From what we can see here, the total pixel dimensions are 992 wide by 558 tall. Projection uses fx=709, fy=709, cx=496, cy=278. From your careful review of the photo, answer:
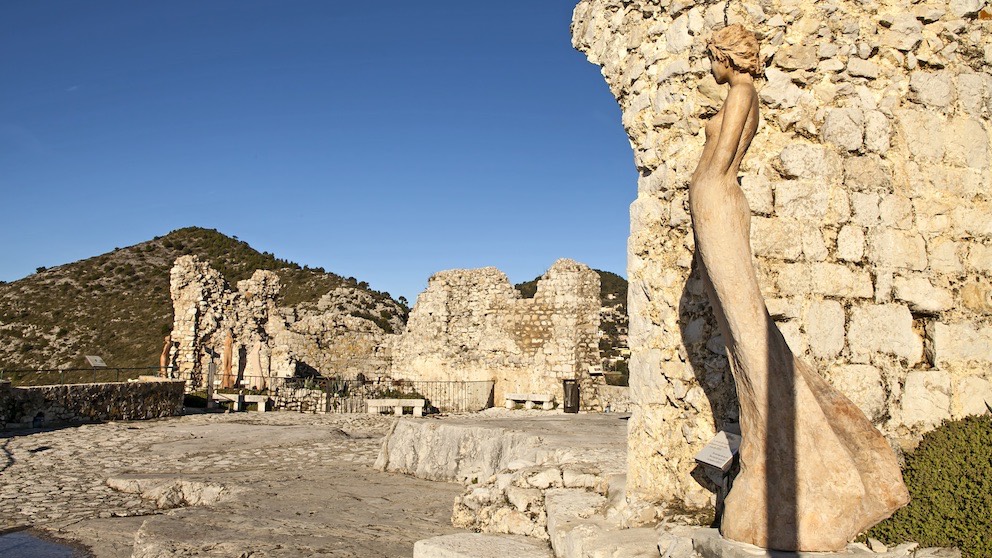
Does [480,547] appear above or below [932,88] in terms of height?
below

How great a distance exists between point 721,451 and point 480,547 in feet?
5.92

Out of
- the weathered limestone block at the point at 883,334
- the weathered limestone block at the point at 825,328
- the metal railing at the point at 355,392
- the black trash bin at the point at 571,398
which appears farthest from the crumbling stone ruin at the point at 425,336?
the weathered limestone block at the point at 825,328

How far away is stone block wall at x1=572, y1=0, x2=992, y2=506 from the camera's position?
4281mm

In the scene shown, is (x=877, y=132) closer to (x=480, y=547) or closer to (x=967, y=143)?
(x=967, y=143)

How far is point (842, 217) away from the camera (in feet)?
14.3

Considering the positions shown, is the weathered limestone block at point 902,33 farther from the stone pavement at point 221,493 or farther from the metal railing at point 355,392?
the metal railing at point 355,392

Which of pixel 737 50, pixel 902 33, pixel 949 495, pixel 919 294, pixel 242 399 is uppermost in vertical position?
pixel 902 33

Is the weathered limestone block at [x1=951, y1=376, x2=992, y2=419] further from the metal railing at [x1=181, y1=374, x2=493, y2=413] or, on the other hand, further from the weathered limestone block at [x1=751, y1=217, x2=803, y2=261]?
the metal railing at [x1=181, y1=374, x2=493, y2=413]

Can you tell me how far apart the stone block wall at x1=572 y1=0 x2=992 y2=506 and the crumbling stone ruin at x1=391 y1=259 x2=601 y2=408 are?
635 inches

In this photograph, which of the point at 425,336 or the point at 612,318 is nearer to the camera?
the point at 425,336

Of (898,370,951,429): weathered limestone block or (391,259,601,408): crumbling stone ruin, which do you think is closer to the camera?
(898,370,951,429): weathered limestone block

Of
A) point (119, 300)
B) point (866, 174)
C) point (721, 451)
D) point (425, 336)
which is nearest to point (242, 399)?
point (425, 336)

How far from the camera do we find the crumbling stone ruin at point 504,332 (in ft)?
69.6

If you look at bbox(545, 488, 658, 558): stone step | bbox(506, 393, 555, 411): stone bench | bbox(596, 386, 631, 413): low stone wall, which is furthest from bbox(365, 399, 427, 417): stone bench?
bbox(545, 488, 658, 558): stone step
